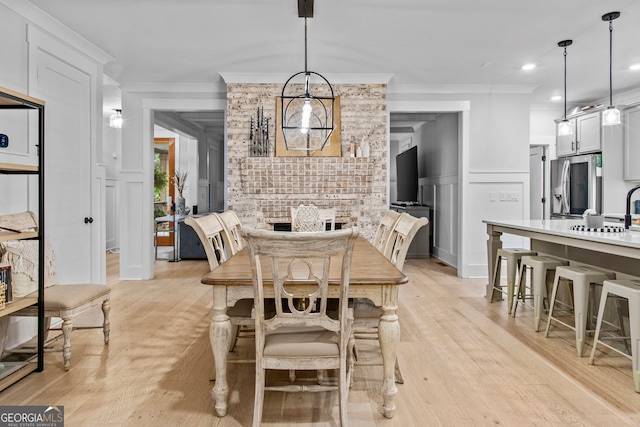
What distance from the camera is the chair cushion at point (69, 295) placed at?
2287 mm

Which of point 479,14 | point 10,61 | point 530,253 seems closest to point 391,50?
point 479,14

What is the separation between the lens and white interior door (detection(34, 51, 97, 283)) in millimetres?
3129

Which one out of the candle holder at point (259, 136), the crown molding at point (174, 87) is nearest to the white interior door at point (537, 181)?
the candle holder at point (259, 136)

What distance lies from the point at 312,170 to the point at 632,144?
410 centimetres

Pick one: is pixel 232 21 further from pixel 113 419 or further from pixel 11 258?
pixel 113 419

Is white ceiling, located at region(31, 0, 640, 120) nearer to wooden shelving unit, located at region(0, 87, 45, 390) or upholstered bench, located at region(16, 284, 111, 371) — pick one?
wooden shelving unit, located at region(0, 87, 45, 390)

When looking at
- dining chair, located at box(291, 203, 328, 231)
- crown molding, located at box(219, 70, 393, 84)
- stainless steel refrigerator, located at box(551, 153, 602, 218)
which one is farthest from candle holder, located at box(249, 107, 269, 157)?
stainless steel refrigerator, located at box(551, 153, 602, 218)

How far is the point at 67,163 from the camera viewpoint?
3.35 m

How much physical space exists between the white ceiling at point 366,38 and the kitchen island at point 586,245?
67.9 inches

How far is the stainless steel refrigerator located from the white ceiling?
110cm

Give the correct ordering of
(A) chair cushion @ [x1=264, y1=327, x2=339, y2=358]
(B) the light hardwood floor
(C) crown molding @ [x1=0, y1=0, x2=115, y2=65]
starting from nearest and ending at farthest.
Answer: (A) chair cushion @ [x1=264, y1=327, x2=339, y2=358] < (B) the light hardwood floor < (C) crown molding @ [x1=0, y1=0, x2=115, y2=65]

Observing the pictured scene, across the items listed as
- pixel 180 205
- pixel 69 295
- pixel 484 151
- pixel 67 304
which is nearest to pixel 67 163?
pixel 69 295

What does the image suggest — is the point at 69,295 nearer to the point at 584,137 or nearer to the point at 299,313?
the point at 299,313

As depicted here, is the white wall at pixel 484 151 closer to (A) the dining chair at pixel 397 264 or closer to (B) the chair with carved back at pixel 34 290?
(A) the dining chair at pixel 397 264
